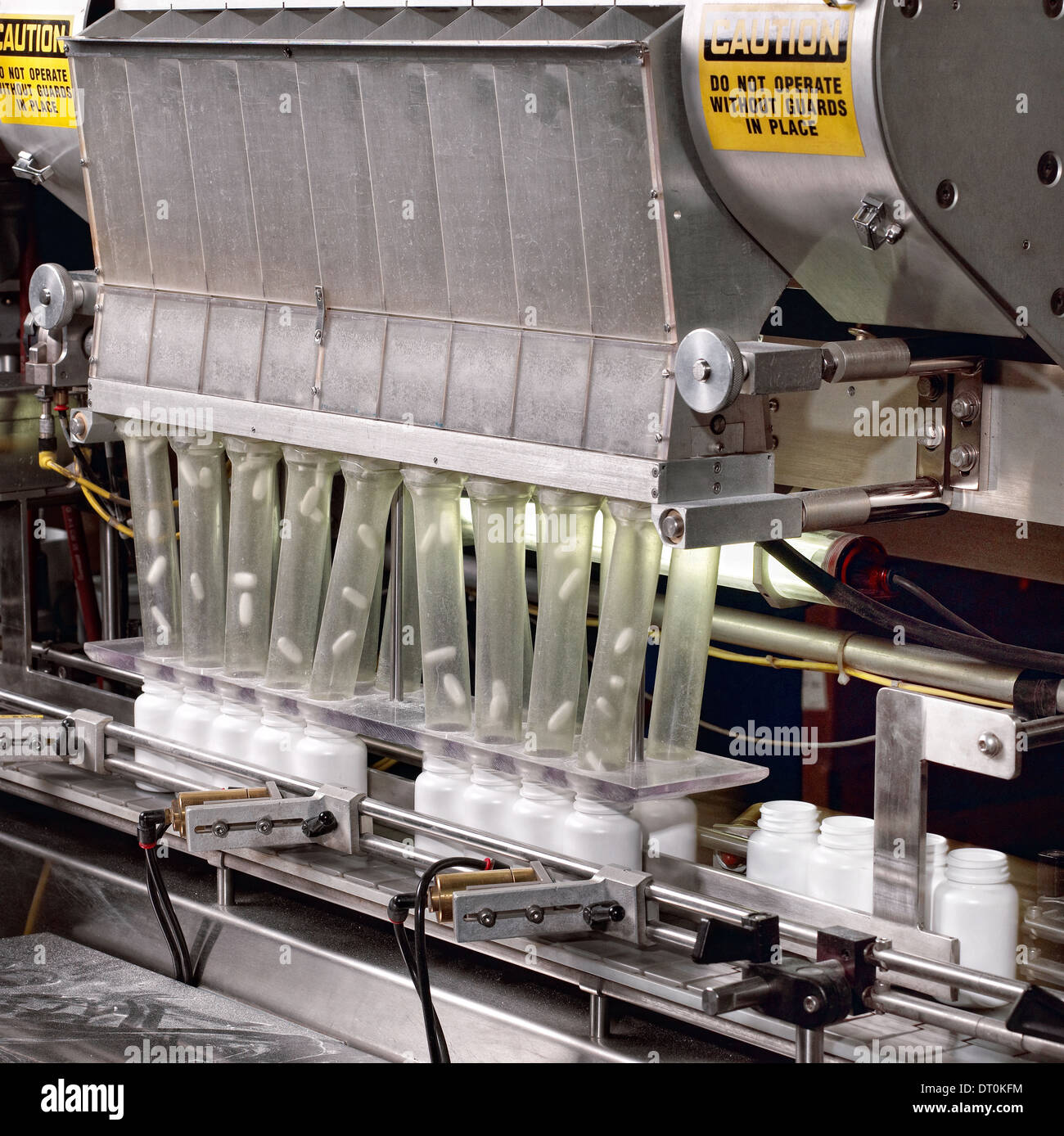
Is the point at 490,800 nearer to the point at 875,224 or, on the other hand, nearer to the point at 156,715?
the point at 156,715

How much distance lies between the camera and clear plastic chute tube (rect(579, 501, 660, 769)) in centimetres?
180

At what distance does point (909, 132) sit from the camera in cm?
143

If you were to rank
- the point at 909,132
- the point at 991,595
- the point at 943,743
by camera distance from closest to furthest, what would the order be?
the point at 909,132, the point at 943,743, the point at 991,595

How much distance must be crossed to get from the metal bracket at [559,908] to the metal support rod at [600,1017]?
0.21ft

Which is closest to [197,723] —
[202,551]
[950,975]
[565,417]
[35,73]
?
[202,551]

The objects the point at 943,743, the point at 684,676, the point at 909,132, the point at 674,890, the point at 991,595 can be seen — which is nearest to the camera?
the point at 909,132

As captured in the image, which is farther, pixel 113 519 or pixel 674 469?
pixel 113 519

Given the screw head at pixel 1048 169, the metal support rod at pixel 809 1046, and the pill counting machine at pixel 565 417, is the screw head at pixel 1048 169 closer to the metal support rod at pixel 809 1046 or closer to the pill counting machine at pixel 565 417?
the pill counting machine at pixel 565 417

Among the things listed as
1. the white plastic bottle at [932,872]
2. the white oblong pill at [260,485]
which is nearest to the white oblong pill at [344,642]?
the white oblong pill at [260,485]

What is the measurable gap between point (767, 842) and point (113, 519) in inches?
51.6

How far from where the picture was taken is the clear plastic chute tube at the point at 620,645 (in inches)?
70.7

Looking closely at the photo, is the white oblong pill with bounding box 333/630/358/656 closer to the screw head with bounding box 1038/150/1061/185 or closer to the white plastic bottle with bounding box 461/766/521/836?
the white plastic bottle with bounding box 461/766/521/836
